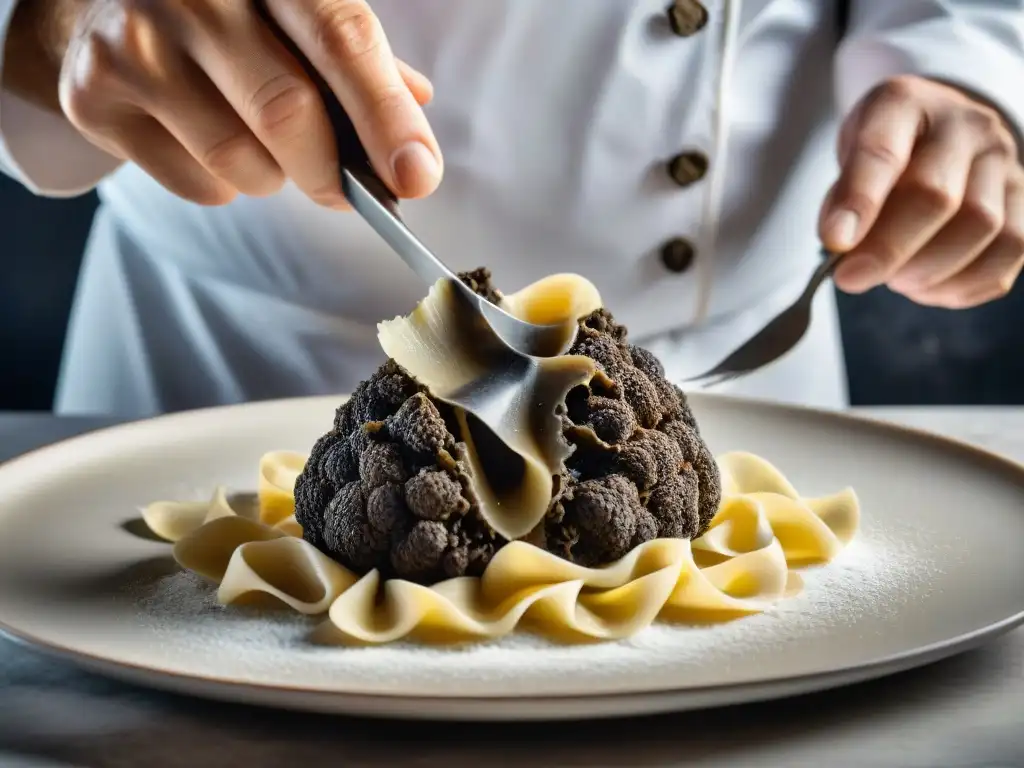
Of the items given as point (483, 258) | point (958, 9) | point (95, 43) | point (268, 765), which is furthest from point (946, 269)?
point (268, 765)

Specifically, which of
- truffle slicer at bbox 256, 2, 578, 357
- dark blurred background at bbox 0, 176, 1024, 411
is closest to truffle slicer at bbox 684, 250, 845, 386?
truffle slicer at bbox 256, 2, 578, 357

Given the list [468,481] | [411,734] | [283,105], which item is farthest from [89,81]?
[411,734]

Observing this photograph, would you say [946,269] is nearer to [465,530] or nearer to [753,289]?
[753,289]

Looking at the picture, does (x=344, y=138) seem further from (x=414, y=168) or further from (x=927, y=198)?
(x=927, y=198)

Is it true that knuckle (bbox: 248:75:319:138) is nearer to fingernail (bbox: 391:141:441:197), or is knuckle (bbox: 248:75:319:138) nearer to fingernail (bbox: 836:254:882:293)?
fingernail (bbox: 391:141:441:197)

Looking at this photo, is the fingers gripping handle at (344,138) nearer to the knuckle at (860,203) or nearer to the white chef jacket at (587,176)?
the white chef jacket at (587,176)

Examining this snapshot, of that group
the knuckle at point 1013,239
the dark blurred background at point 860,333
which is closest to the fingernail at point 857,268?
the knuckle at point 1013,239
